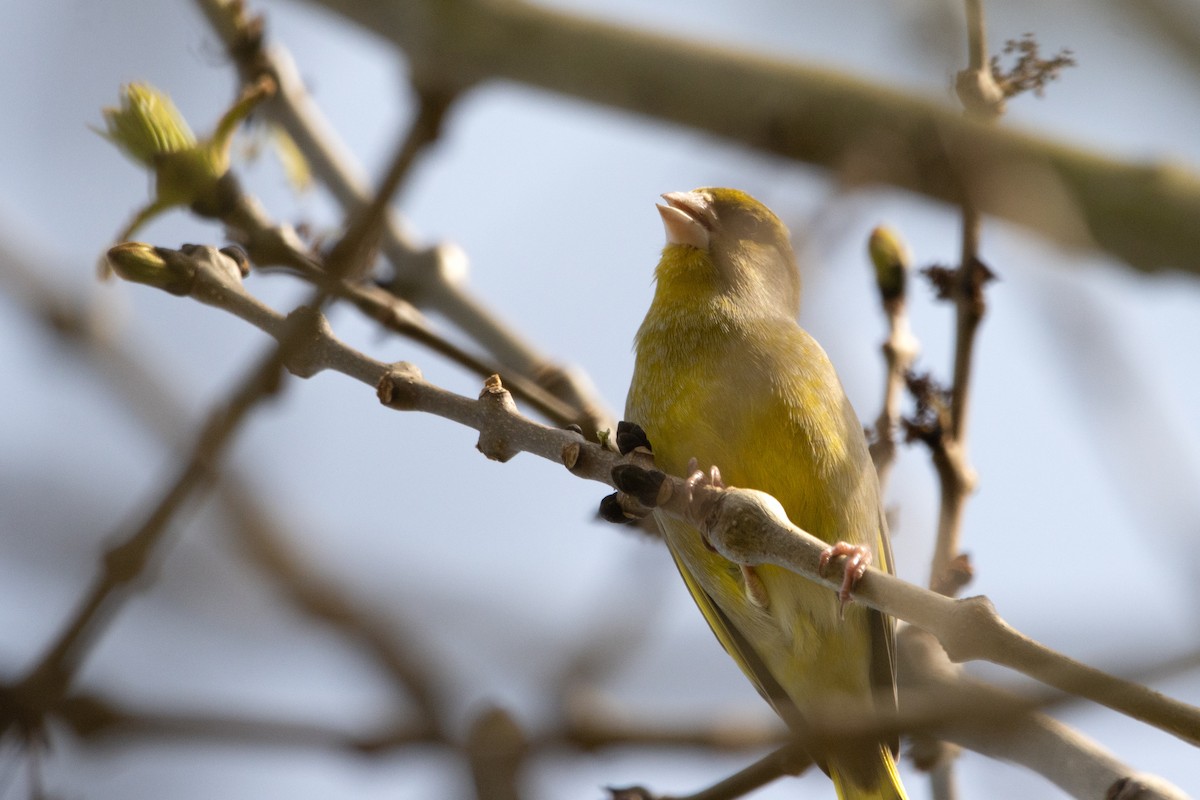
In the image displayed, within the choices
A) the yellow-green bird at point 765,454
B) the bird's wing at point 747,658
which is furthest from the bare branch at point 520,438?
the bird's wing at point 747,658

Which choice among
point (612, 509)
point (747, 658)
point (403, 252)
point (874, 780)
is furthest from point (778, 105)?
point (612, 509)

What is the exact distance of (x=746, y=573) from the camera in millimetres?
3793

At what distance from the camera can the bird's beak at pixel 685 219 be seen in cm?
445

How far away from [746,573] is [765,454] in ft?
1.34

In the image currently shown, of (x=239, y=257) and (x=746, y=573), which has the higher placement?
(x=239, y=257)

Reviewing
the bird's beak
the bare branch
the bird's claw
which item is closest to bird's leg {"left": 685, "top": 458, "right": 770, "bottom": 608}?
the bird's claw

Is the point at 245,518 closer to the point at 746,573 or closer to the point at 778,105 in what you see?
the point at 746,573

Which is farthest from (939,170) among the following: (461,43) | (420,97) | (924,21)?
(420,97)

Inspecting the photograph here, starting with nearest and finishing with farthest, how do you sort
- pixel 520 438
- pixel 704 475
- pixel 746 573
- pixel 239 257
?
1. pixel 520 438
2. pixel 239 257
3. pixel 704 475
4. pixel 746 573

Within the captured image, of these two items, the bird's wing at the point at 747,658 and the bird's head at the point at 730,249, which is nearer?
the bird's wing at the point at 747,658

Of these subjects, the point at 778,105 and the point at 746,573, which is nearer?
the point at 746,573

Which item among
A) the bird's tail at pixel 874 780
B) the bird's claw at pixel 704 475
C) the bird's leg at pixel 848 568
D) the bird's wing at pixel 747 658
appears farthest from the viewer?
the bird's wing at pixel 747 658

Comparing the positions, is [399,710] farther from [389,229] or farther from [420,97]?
[389,229]

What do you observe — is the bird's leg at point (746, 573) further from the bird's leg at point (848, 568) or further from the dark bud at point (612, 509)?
the bird's leg at point (848, 568)
